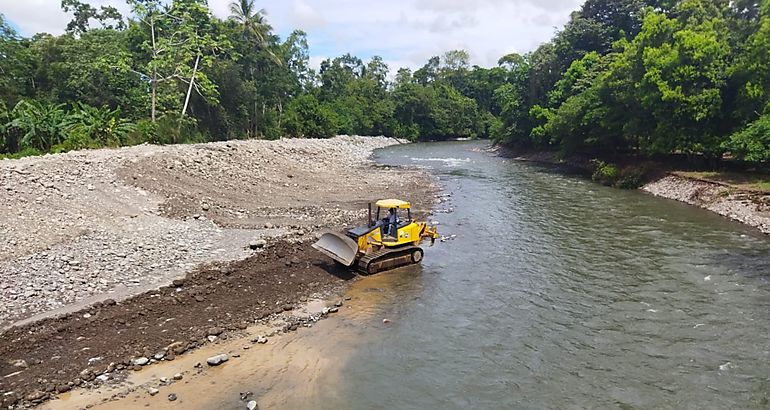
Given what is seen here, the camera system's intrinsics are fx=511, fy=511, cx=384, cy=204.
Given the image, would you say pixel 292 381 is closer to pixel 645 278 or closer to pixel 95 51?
pixel 645 278

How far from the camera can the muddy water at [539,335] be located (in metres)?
9.65

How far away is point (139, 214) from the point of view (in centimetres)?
1978

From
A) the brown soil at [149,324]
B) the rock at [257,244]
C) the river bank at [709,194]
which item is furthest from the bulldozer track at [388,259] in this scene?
the river bank at [709,194]

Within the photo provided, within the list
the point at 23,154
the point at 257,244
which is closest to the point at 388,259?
the point at 257,244

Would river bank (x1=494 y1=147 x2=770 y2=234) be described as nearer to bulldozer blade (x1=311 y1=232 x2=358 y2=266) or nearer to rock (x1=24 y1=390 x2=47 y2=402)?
bulldozer blade (x1=311 y1=232 x2=358 y2=266)

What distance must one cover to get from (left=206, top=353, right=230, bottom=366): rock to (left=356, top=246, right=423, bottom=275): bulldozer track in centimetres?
600

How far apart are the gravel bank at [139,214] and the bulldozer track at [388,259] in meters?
4.08

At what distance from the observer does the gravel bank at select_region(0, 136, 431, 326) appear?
44.0ft

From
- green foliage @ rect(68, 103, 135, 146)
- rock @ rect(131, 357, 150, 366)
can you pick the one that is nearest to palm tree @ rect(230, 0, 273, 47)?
green foliage @ rect(68, 103, 135, 146)

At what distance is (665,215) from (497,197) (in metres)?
9.06

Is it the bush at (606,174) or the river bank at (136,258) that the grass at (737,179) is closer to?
the bush at (606,174)

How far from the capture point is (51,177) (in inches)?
798

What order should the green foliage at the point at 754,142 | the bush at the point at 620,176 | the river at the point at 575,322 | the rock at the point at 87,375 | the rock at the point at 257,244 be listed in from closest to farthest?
the rock at the point at 87,375 → the river at the point at 575,322 → the rock at the point at 257,244 → the green foliage at the point at 754,142 → the bush at the point at 620,176

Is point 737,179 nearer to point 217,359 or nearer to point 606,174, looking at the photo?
point 606,174
